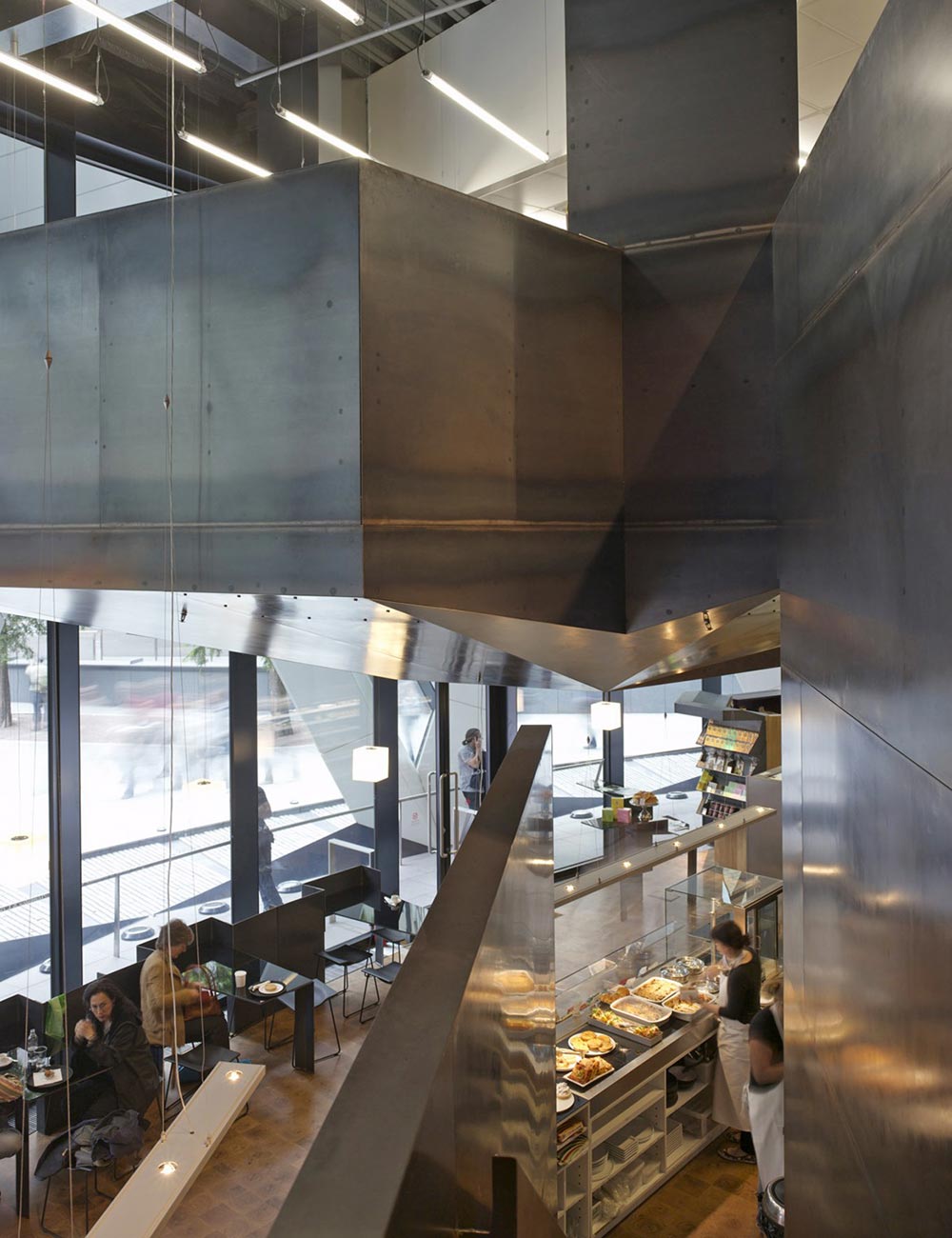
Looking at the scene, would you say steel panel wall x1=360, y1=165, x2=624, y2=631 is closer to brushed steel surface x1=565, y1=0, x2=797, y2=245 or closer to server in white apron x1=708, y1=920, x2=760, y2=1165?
brushed steel surface x1=565, y1=0, x2=797, y2=245

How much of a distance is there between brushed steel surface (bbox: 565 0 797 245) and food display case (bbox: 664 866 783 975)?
4187 millimetres

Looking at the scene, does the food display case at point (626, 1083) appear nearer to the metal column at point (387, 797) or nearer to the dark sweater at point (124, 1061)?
Result: the dark sweater at point (124, 1061)

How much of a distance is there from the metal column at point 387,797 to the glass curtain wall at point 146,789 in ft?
7.23

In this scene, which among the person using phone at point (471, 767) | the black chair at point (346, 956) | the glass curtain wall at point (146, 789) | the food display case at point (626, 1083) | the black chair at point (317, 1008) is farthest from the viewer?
the person using phone at point (471, 767)

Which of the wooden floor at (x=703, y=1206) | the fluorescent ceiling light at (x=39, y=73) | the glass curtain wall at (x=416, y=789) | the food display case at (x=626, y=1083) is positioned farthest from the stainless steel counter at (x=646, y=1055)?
the fluorescent ceiling light at (x=39, y=73)

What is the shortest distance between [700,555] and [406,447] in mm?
1654

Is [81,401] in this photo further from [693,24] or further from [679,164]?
[693,24]

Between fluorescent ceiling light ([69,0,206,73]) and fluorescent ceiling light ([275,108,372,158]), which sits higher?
fluorescent ceiling light ([275,108,372,158])

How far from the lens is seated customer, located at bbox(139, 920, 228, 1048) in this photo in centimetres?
695

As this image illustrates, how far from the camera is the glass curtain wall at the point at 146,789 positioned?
27.1 feet

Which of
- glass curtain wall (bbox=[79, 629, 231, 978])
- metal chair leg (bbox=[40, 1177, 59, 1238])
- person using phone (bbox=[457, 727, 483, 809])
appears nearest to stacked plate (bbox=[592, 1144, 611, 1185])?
metal chair leg (bbox=[40, 1177, 59, 1238])

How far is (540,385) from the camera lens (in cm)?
457

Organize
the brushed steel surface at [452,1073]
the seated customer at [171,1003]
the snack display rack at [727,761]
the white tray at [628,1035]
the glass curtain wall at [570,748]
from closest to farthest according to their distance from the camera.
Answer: the brushed steel surface at [452,1073] < the white tray at [628,1035] < the seated customer at [171,1003] < the snack display rack at [727,761] < the glass curtain wall at [570,748]

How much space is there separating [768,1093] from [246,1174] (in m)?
3.34
